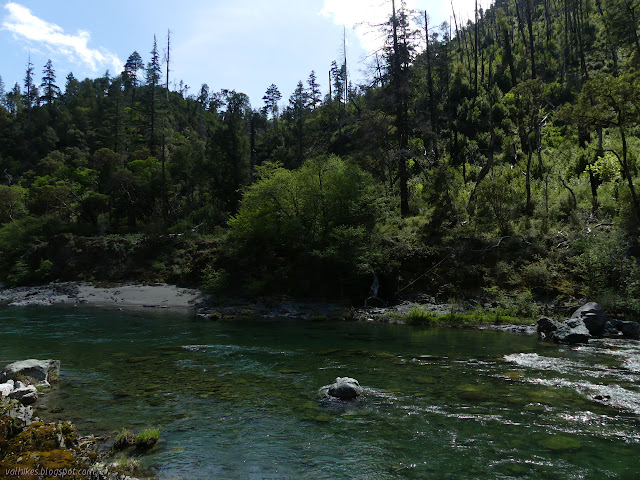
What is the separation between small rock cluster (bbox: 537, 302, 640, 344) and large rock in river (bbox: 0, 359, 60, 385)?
664 inches

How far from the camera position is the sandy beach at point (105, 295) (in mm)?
29531

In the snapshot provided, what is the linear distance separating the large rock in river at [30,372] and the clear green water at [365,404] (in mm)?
588

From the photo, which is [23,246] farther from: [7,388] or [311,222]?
[7,388]

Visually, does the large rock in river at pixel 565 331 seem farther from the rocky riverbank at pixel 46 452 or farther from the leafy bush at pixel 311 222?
the rocky riverbank at pixel 46 452

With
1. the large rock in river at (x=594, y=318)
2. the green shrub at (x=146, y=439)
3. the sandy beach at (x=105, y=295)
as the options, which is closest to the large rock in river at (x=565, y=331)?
the large rock in river at (x=594, y=318)

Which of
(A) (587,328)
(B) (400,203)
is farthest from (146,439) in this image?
(B) (400,203)

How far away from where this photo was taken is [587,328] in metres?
16.2

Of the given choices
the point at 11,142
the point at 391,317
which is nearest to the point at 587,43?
the point at 391,317

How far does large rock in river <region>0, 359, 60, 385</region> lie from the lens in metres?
10.2

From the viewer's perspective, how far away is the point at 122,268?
36812mm

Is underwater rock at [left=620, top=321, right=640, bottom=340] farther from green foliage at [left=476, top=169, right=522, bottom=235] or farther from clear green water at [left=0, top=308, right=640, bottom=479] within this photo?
green foliage at [left=476, top=169, right=522, bottom=235]

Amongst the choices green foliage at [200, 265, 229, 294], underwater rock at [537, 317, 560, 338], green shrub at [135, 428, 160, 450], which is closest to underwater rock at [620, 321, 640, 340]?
underwater rock at [537, 317, 560, 338]

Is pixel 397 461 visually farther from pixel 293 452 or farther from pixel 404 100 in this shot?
pixel 404 100

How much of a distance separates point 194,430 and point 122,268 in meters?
32.9
